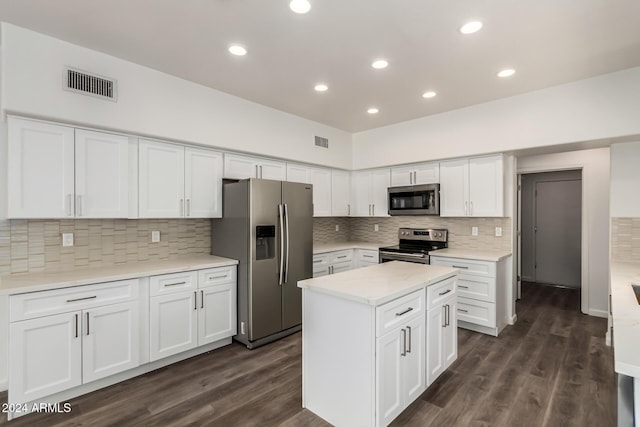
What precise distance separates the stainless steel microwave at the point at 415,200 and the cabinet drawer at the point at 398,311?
222 centimetres

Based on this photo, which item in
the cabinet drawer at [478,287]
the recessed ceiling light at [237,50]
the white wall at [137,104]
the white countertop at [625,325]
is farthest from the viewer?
the cabinet drawer at [478,287]

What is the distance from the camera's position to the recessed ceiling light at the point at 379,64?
8.97 ft

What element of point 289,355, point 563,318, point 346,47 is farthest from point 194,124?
point 563,318

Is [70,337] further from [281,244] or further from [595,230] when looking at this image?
[595,230]

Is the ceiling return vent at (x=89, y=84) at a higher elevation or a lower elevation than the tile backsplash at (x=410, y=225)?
higher

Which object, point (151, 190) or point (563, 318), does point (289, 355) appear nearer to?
point (151, 190)

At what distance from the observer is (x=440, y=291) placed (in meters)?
2.52

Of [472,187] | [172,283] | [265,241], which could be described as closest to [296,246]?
[265,241]

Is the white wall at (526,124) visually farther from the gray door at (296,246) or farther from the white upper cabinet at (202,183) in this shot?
the white upper cabinet at (202,183)

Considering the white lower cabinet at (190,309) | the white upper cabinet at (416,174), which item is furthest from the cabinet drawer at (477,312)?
the white lower cabinet at (190,309)

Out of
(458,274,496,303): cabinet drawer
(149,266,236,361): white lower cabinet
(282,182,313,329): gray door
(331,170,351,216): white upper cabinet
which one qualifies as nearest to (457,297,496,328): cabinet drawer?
(458,274,496,303): cabinet drawer

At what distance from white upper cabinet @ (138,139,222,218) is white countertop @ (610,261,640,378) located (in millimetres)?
3251

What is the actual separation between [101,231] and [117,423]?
167cm

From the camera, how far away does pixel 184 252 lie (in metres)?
3.53
